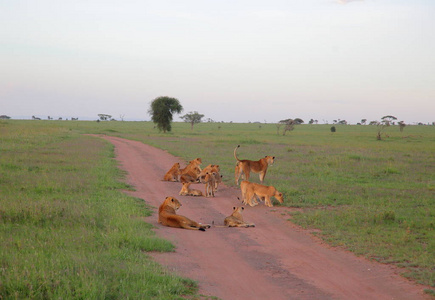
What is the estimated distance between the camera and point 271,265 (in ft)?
22.1

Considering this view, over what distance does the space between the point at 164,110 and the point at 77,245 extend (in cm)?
5772

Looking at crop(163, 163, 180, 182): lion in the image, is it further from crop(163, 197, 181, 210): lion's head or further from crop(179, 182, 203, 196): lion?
crop(163, 197, 181, 210): lion's head

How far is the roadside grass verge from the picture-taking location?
4.88 metres

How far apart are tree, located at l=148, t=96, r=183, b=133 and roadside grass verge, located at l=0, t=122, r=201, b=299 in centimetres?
5107

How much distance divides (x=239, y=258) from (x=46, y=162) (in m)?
13.7

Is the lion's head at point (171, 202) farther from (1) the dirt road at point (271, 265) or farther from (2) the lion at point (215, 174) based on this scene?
(2) the lion at point (215, 174)

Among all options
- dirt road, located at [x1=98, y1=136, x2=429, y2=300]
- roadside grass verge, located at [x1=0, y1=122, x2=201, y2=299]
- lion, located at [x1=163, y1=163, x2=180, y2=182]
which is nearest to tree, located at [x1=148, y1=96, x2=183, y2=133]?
lion, located at [x1=163, y1=163, x2=180, y2=182]

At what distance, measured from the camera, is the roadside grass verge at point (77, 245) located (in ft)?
16.0

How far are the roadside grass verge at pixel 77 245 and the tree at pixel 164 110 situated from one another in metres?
51.1

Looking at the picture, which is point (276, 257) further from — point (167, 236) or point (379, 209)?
point (379, 209)

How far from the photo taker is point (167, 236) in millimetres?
7980

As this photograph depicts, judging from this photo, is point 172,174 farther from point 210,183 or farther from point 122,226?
point 122,226

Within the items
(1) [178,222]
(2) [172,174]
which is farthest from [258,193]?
(2) [172,174]

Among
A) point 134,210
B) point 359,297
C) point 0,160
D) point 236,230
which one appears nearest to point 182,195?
point 134,210
